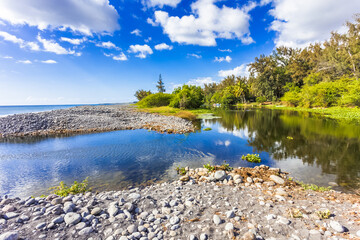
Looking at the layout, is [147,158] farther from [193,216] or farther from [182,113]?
[182,113]

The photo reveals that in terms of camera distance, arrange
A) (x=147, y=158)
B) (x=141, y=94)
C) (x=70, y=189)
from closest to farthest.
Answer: (x=70, y=189) → (x=147, y=158) → (x=141, y=94)

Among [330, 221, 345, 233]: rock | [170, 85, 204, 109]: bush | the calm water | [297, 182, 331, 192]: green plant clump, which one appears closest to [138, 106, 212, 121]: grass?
[170, 85, 204, 109]: bush

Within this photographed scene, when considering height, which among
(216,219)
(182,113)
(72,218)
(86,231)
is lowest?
(216,219)

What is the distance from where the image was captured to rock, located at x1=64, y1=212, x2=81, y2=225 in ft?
12.5

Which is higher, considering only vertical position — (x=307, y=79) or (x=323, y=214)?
(x=307, y=79)

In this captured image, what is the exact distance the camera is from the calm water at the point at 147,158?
26.2ft

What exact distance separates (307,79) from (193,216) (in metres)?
66.6

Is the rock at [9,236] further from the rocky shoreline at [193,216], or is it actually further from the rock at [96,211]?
the rock at [96,211]

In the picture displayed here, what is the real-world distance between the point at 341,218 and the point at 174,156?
347 inches

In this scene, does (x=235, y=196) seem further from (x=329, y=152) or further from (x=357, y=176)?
(x=329, y=152)

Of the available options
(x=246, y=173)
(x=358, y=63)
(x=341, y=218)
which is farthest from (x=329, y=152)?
(x=358, y=63)

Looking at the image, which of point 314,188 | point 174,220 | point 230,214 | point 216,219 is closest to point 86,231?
point 174,220

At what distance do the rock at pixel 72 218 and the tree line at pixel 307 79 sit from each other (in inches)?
1940

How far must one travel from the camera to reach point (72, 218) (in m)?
3.87
